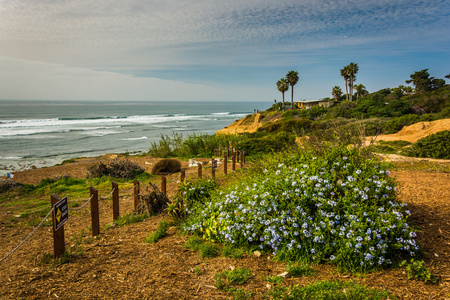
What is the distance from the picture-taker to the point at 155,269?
431 cm

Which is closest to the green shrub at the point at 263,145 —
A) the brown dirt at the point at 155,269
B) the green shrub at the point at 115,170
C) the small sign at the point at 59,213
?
the green shrub at the point at 115,170

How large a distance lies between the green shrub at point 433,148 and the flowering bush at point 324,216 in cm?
1197

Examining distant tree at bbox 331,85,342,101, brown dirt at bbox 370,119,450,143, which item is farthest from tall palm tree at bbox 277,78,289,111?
brown dirt at bbox 370,119,450,143

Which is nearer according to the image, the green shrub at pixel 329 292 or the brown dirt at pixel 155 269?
the green shrub at pixel 329 292

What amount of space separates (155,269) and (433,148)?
15.3 m

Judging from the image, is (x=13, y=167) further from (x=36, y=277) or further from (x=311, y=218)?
(x=311, y=218)

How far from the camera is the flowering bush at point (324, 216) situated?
3.90 meters

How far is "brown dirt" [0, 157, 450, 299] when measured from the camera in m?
3.62

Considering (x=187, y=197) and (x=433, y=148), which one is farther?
(x=433, y=148)

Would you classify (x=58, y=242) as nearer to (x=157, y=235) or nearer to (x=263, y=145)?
(x=157, y=235)

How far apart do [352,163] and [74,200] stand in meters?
8.21

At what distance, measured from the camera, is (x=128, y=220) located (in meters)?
6.79

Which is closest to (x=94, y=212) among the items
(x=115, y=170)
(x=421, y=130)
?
(x=115, y=170)

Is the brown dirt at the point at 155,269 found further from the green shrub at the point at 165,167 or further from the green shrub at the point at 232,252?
the green shrub at the point at 165,167
